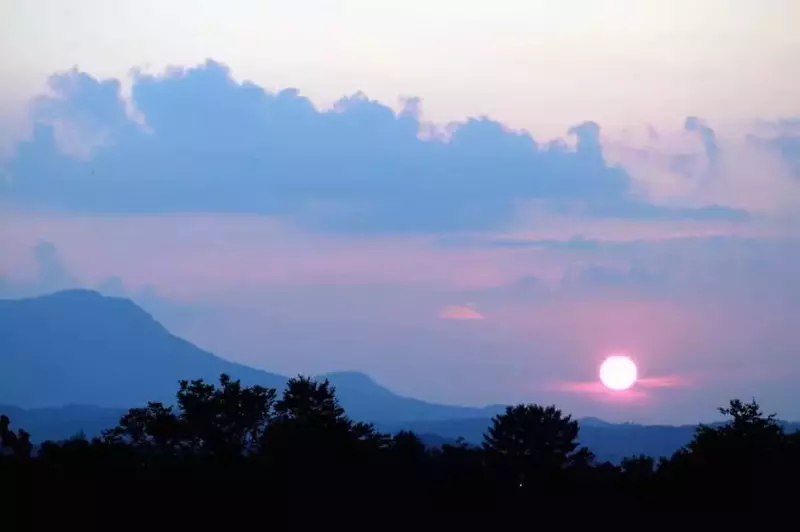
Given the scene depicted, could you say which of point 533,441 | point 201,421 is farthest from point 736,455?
point 201,421

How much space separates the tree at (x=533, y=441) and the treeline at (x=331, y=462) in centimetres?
8

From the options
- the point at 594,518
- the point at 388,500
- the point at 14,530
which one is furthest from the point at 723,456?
the point at 14,530

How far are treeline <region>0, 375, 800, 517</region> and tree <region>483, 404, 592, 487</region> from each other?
0.28 feet

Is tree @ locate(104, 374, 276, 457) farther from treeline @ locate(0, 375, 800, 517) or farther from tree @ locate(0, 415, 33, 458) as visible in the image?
tree @ locate(0, 415, 33, 458)

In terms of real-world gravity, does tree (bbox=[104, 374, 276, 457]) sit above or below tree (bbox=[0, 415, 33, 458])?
above

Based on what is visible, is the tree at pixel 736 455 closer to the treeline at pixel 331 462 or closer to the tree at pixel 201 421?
the treeline at pixel 331 462

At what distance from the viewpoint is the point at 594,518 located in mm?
49688

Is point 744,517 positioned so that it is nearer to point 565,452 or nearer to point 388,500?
point 388,500

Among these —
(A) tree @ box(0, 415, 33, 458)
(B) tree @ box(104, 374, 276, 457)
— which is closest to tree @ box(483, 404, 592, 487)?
(B) tree @ box(104, 374, 276, 457)

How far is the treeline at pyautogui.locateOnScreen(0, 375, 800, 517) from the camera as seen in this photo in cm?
4969

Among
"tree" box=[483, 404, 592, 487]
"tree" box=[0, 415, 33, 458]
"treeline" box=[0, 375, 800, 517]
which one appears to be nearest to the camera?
"treeline" box=[0, 375, 800, 517]

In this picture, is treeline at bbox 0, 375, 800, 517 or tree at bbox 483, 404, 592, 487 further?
tree at bbox 483, 404, 592, 487

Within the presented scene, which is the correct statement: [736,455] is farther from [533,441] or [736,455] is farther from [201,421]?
[201,421]

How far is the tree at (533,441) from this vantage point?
71.6 m
